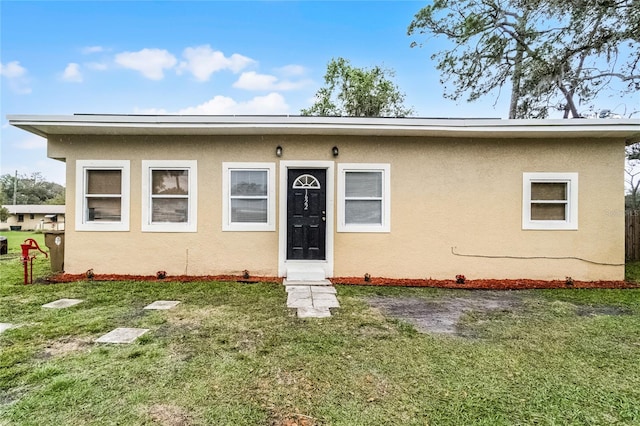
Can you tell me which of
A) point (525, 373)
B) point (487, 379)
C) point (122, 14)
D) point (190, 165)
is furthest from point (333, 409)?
point (122, 14)

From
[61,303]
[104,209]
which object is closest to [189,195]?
[104,209]

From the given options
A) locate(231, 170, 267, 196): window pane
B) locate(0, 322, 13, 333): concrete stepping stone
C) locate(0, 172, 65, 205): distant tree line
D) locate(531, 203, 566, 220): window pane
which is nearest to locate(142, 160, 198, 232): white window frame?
locate(231, 170, 267, 196): window pane

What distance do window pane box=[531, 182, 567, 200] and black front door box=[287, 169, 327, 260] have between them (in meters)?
3.98

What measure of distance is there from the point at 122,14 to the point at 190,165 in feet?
22.5

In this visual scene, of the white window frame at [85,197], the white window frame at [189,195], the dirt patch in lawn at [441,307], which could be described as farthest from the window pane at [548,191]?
the white window frame at [85,197]

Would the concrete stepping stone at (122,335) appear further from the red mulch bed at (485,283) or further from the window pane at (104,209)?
the window pane at (104,209)

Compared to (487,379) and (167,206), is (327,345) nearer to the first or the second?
(487,379)

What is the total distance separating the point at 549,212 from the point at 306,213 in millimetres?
4599

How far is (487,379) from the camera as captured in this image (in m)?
2.44

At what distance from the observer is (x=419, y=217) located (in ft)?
20.1

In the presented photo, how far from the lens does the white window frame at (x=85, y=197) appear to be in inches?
237

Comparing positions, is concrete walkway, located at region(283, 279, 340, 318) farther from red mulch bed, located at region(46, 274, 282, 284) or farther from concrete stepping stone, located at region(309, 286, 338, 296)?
red mulch bed, located at region(46, 274, 282, 284)

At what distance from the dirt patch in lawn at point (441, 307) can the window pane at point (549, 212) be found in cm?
185

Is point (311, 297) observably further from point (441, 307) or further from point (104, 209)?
point (104, 209)
